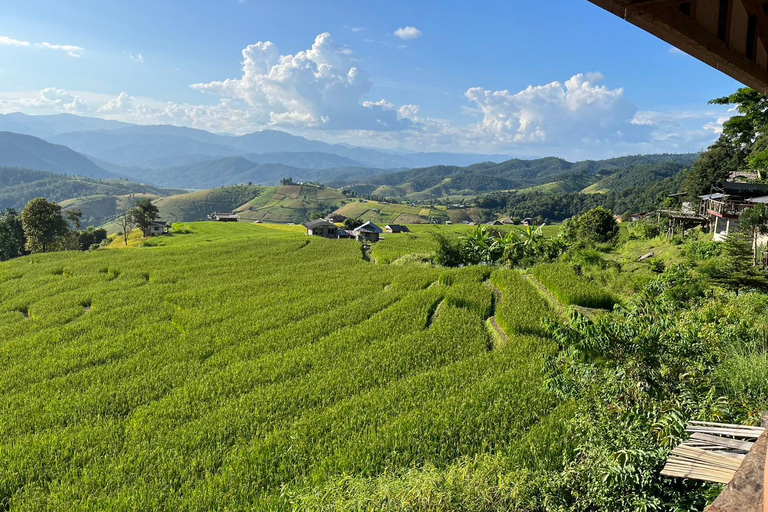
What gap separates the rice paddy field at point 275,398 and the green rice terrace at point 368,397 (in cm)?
4

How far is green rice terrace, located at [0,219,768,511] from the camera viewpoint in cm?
564

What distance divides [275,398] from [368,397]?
2161 millimetres

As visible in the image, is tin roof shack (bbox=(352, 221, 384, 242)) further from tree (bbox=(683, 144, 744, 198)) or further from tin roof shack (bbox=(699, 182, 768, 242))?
tin roof shack (bbox=(699, 182, 768, 242))

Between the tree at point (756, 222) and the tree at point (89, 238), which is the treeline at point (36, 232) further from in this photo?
the tree at point (756, 222)

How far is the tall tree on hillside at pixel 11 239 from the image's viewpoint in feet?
159

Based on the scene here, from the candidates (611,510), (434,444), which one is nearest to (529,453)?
(434,444)

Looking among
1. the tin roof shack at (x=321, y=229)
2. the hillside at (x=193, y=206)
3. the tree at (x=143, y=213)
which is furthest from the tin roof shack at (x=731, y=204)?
the hillside at (x=193, y=206)

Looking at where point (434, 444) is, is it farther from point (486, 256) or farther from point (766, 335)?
point (486, 256)

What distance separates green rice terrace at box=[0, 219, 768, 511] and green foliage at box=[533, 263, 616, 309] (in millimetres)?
91

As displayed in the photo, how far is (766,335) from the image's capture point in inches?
304

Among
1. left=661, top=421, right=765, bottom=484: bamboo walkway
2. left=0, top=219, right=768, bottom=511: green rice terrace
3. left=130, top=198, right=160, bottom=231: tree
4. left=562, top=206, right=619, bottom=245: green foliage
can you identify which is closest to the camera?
left=661, top=421, right=765, bottom=484: bamboo walkway

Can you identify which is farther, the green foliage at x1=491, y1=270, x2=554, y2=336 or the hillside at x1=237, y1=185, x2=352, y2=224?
the hillside at x1=237, y1=185, x2=352, y2=224

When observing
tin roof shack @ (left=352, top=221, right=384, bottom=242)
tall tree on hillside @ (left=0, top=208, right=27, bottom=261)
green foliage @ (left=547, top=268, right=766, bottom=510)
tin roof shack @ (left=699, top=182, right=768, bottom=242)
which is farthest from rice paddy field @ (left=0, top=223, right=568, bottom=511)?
tall tree on hillside @ (left=0, top=208, right=27, bottom=261)

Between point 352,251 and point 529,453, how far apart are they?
81.6ft
